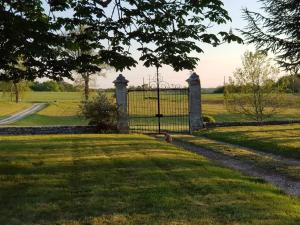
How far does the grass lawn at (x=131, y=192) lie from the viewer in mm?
7254

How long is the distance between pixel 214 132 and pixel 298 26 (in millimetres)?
9193

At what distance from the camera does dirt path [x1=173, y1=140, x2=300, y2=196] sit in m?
10.4

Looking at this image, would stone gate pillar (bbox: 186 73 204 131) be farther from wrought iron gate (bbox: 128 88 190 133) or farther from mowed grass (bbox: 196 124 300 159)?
mowed grass (bbox: 196 124 300 159)

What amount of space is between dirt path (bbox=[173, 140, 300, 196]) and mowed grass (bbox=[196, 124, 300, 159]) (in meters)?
2.18

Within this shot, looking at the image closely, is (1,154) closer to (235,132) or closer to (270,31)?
(270,31)

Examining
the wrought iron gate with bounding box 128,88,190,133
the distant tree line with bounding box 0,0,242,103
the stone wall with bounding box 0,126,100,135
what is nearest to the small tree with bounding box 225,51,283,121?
the wrought iron gate with bounding box 128,88,190,133

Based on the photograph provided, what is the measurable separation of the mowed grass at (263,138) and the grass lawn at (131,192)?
4.49m

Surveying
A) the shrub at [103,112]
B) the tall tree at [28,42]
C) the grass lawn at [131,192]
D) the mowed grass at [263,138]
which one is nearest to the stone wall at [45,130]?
the shrub at [103,112]

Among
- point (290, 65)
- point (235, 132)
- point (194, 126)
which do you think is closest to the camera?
point (290, 65)

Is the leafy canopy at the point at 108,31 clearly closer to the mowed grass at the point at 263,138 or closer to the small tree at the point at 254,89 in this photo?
the mowed grass at the point at 263,138

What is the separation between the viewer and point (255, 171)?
41.4 ft

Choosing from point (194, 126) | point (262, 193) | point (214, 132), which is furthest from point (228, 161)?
point (194, 126)

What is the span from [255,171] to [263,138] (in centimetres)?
786

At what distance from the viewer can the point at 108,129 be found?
23828mm
